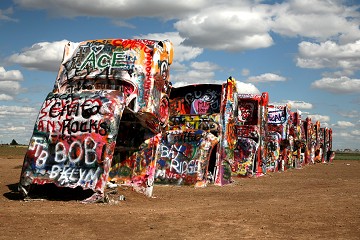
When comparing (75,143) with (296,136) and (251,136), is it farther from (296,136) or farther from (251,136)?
(296,136)

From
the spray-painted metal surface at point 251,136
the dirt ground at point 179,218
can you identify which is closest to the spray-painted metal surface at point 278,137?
the spray-painted metal surface at point 251,136

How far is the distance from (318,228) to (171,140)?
998 centimetres

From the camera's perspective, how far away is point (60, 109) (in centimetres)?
1244

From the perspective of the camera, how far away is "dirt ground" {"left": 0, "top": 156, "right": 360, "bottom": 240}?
8.13 meters

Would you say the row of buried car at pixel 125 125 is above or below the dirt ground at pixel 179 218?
above

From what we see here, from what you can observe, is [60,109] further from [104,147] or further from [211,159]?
[211,159]

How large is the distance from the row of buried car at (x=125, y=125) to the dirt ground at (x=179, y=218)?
0.82 meters

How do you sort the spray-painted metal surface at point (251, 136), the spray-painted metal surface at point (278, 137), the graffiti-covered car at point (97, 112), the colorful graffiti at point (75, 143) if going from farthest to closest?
the spray-painted metal surface at point (278, 137) < the spray-painted metal surface at point (251, 136) < the graffiti-covered car at point (97, 112) < the colorful graffiti at point (75, 143)

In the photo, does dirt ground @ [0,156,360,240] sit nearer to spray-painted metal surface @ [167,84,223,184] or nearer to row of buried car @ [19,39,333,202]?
row of buried car @ [19,39,333,202]

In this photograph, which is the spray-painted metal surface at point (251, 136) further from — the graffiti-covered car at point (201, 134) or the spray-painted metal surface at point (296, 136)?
the spray-painted metal surface at point (296, 136)

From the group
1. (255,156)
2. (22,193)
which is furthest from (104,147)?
(255,156)

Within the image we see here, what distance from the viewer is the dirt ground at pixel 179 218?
320 inches

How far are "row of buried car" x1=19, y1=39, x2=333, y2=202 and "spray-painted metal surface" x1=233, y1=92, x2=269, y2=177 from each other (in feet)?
12.7

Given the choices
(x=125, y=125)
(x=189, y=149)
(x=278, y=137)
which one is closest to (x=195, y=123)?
(x=189, y=149)
